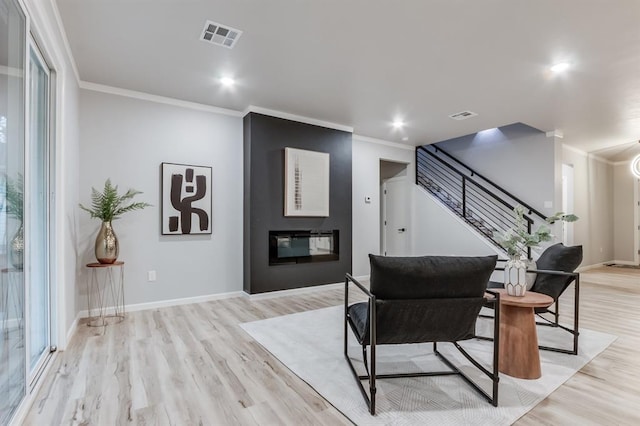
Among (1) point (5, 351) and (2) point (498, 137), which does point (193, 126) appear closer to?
(1) point (5, 351)

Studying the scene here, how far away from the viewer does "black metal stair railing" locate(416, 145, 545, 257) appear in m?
6.15

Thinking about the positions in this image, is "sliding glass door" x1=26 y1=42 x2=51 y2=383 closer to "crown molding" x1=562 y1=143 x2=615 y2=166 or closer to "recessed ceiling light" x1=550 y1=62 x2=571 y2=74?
"recessed ceiling light" x1=550 y1=62 x2=571 y2=74

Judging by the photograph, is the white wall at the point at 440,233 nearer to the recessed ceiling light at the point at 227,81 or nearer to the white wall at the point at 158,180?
the white wall at the point at 158,180

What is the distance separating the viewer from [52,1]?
7.64ft

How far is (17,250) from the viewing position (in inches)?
72.1

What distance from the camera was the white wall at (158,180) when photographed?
3.77 m

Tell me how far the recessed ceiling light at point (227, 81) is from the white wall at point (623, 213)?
9941 millimetres

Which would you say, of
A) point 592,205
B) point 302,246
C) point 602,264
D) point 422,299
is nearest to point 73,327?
point 302,246

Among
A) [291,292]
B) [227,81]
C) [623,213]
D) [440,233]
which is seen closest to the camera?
[227,81]

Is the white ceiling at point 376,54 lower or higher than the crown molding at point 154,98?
higher

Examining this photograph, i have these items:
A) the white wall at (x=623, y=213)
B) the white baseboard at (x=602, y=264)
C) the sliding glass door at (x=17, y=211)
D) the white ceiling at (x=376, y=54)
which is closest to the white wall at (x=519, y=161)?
the white ceiling at (x=376, y=54)

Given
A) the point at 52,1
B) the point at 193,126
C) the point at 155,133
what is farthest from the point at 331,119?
the point at 52,1

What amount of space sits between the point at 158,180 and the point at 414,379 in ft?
12.1

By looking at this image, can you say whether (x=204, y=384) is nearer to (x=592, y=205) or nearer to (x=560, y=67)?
(x=560, y=67)
